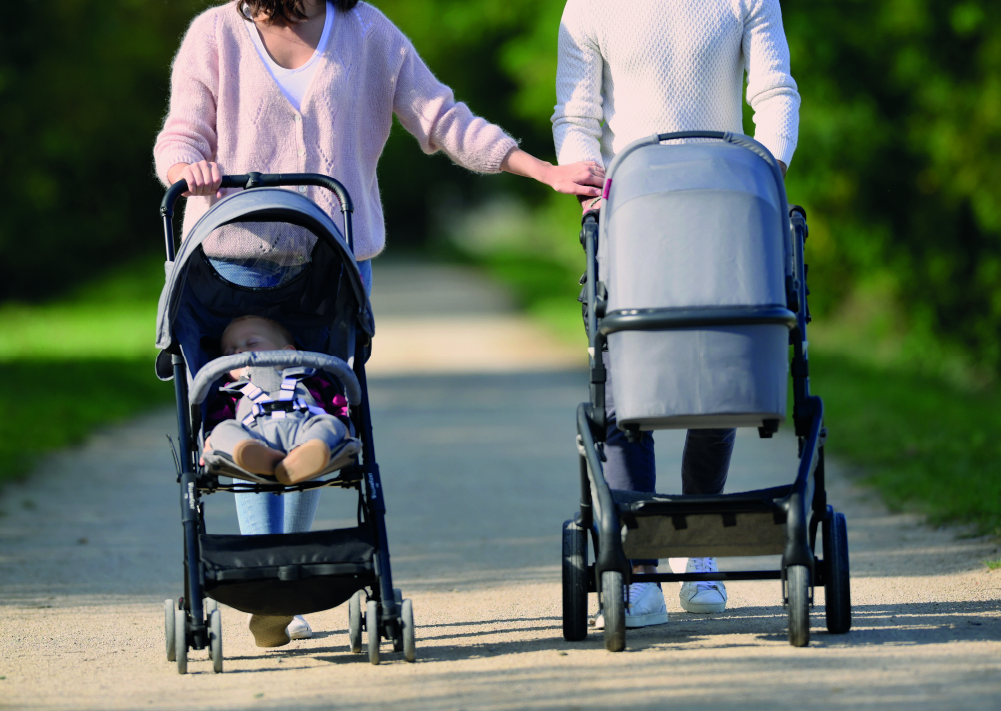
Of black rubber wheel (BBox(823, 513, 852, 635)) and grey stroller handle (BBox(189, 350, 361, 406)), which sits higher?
grey stroller handle (BBox(189, 350, 361, 406))

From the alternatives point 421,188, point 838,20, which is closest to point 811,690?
point 838,20

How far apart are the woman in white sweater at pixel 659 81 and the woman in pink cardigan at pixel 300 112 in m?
0.21

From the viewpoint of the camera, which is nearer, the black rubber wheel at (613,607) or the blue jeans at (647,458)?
the black rubber wheel at (613,607)

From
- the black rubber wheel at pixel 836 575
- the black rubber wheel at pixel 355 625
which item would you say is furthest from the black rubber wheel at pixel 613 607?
the black rubber wheel at pixel 355 625

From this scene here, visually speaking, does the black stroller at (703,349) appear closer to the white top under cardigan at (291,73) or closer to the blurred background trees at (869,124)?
the white top under cardigan at (291,73)

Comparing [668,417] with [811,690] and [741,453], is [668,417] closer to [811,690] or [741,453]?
[811,690]

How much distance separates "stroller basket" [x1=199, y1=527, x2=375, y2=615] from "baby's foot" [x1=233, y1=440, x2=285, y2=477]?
9.0 inches

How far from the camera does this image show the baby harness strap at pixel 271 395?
138 inches

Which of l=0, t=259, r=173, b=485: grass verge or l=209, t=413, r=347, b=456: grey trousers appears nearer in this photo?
l=209, t=413, r=347, b=456: grey trousers

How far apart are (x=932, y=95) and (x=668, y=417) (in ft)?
47.1

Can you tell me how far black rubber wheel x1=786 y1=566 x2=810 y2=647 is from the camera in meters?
3.34

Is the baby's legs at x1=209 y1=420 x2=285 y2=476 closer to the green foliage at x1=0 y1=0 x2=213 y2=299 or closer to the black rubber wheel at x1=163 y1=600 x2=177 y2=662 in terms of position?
the black rubber wheel at x1=163 y1=600 x2=177 y2=662

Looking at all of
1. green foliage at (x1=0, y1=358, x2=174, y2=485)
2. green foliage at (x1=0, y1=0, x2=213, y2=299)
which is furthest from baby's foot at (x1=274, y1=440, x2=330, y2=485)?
green foliage at (x1=0, y1=358, x2=174, y2=485)

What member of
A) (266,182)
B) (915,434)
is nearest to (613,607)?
(266,182)
